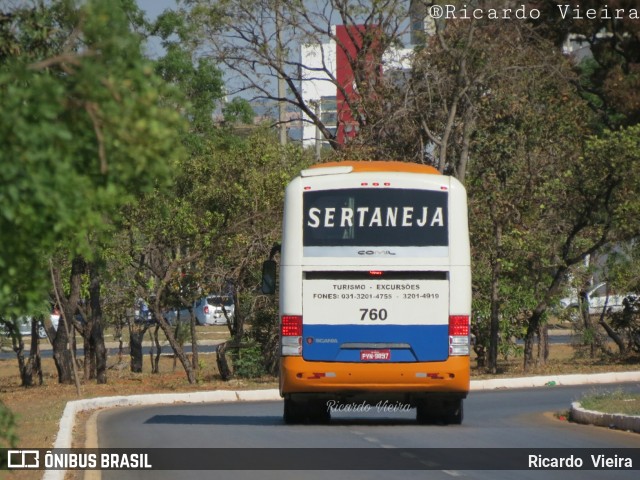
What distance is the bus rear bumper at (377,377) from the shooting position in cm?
1822

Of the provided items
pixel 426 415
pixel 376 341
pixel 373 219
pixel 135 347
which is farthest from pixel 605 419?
pixel 135 347

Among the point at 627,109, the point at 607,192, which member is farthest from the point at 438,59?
the point at 627,109

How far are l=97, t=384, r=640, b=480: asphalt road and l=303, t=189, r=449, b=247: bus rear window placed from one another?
9.30 feet

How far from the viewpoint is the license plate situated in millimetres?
18344

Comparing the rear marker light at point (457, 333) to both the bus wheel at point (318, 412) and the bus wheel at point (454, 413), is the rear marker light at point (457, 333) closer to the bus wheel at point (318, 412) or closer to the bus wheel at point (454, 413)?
the bus wheel at point (454, 413)

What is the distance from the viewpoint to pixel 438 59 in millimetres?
35188

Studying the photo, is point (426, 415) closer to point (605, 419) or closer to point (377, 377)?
point (377, 377)

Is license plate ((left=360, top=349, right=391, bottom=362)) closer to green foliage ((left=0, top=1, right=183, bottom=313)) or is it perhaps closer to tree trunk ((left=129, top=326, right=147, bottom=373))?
green foliage ((left=0, top=1, right=183, bottom=313))

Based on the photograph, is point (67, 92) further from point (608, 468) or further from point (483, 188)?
point (483, 188)

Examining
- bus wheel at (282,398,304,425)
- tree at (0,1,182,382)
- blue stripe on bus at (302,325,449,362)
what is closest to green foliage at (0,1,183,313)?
tree at (0,1,182,382)

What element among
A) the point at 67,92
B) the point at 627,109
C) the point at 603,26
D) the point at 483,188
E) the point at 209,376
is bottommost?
the point at 209,376

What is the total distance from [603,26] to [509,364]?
1266 centimetres

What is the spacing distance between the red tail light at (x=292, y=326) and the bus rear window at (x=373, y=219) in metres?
1.11

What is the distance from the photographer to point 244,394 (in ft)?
94.8
